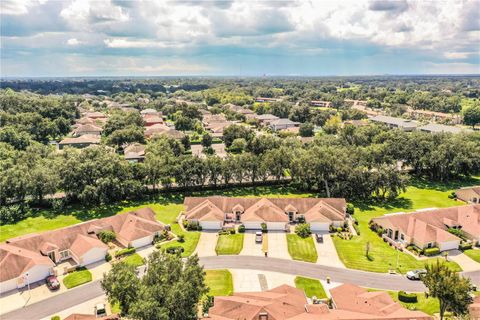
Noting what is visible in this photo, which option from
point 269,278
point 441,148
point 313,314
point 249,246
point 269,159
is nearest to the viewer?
point 313,314

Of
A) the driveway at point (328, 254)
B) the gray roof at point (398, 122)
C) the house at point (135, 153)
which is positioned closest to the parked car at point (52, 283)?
the driveway at point (328, 254)

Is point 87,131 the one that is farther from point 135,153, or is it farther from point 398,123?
point 398,123

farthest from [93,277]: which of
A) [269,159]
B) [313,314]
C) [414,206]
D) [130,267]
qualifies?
[414,206]

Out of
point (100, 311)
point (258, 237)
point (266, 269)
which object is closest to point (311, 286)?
point (266, 269)

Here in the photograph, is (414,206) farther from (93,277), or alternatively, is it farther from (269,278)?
(93,277)

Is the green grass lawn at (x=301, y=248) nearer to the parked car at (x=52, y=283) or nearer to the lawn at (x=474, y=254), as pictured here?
the lawn at (x=474, y=254)
